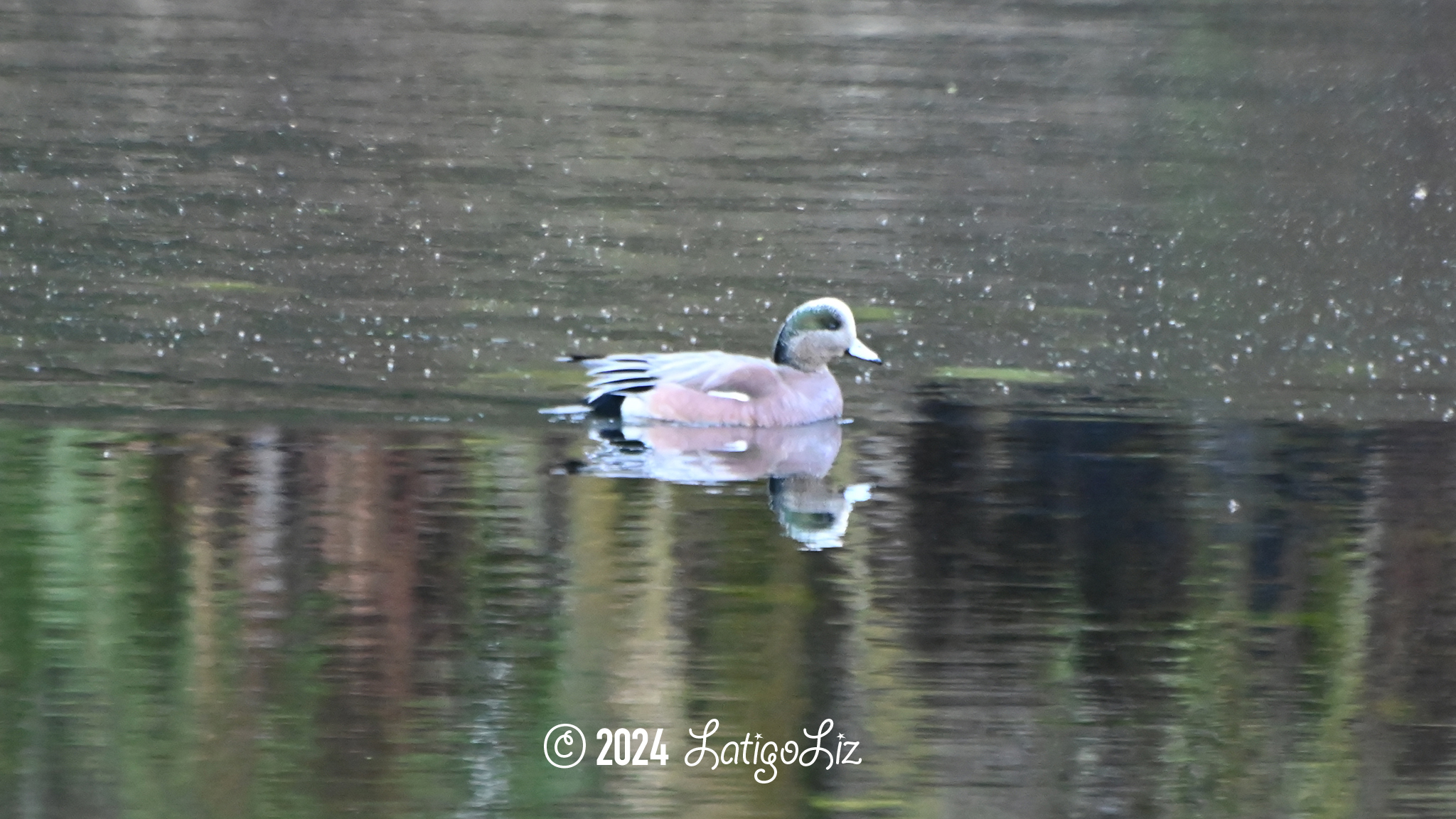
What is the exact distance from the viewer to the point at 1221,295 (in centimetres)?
1201

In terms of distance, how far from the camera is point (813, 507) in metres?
7.67

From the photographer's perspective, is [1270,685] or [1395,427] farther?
[1395,427]

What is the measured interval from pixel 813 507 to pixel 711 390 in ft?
4.18

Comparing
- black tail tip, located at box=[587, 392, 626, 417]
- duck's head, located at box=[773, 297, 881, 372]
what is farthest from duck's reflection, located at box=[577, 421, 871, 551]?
duck's head, located at box=[773, 297, 881, 372]

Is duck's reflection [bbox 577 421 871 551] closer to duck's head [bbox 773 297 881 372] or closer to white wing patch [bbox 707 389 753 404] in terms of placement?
white wing patch [bbox 707 389 753 404]

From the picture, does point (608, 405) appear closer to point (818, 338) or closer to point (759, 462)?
point (759, 462)

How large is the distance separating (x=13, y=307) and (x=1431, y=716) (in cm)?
717

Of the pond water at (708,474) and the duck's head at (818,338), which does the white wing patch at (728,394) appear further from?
the duck's head at (818,338)

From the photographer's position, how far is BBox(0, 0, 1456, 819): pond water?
558 cm

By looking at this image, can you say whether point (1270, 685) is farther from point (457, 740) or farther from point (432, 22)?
point (432, 22)

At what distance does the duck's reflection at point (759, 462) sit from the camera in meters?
7.55

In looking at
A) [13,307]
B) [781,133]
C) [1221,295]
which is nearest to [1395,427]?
[1221,295]

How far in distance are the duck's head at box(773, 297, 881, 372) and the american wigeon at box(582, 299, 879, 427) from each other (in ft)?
0.19

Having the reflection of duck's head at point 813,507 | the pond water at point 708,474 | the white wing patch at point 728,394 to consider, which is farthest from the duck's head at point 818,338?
the reflection of duck's head at point 813,507
